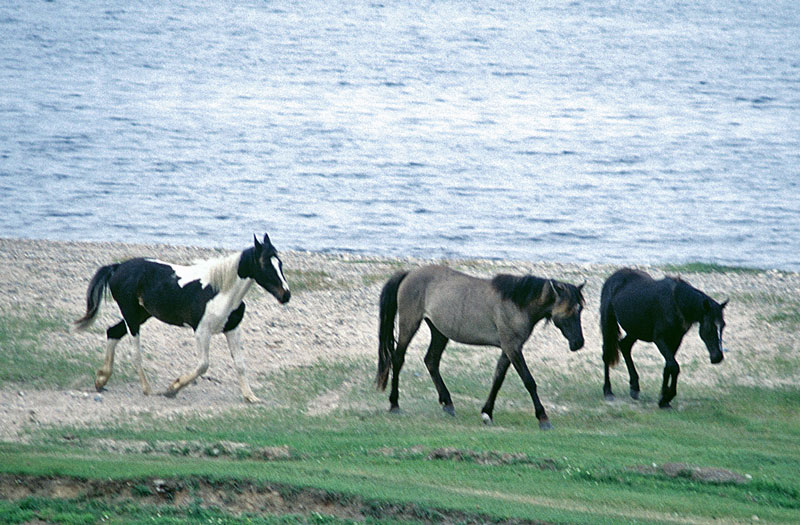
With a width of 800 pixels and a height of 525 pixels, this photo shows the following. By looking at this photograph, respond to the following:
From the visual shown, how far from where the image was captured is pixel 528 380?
1177 cm

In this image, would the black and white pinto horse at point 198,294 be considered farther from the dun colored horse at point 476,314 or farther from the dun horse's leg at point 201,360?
the dun colored horse at point 476,314

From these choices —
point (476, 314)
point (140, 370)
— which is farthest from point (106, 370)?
point (476, 314)

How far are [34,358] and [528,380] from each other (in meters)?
6.01

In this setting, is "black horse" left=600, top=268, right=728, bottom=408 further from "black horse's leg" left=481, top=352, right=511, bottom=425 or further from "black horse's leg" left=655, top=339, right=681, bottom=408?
"black horse's leg" left=481, top=352, right=511, bottom=425

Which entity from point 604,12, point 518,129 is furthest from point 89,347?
point 604,12

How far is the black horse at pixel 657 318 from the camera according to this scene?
12.6 m

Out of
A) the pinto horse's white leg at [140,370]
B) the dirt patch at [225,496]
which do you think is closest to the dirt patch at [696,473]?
the dirt patch at [225,496]

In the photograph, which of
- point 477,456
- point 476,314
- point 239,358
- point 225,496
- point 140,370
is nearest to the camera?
point 225,496

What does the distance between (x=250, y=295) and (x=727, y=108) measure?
158 ft

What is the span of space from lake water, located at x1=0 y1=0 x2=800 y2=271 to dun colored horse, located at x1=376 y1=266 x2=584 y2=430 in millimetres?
15607

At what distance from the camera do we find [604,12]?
92500mm

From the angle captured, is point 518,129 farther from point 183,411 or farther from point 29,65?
point 183,411

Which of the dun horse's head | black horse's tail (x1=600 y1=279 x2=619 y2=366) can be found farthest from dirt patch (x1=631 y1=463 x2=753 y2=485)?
the dun horse's head

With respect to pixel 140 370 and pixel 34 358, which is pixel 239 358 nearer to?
pixel 140 370
